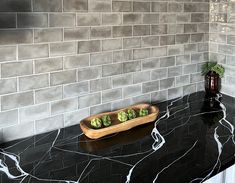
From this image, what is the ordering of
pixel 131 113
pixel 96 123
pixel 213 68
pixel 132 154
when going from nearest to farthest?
pixel 132 154, pixel 96 123, pixel 131 113, pixel 213 68

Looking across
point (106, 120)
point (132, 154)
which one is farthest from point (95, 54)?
point (132, 154)

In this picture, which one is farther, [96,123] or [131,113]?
[131,113]

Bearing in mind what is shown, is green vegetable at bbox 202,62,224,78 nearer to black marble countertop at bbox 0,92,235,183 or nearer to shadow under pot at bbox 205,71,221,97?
shadow under pot at bbox 205,71,221,97

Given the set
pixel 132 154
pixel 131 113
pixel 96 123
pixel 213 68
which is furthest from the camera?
pixel 213 68

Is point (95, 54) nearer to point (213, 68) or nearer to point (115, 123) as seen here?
point (115, 123)

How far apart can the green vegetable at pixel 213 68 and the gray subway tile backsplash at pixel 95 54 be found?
0.05 m

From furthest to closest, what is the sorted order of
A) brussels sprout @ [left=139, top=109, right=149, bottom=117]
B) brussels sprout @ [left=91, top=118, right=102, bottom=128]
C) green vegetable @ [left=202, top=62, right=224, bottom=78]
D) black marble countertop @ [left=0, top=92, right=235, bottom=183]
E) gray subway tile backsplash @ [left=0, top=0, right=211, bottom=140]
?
green vegetable @ [left=202, top=62, right=224, bottom=78] < brussels sprout @ [left=139, top=109, right=149, bottom=117] < brussels sprout @ [left=91, top=118, right=102, bottom=128] < gray subway tile backsplash @ [left=0, top=0, right=211, bottom=140] < black marble countertop @ [left=0, top=92, right=235, bottom=183]

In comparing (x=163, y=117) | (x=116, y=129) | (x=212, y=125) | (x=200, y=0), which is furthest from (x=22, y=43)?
(x=200, y=0)

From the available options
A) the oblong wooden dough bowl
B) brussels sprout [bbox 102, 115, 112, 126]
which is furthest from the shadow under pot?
brussels sprout [bbox 102, 115, 112, 126]

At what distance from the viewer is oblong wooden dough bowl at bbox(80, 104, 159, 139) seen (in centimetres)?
138

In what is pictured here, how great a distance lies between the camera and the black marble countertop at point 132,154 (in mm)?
1102

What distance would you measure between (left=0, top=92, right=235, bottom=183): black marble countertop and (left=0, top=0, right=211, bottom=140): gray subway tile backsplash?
131mm

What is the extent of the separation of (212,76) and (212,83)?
0.15 ft

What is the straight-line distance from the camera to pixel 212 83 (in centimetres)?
196
